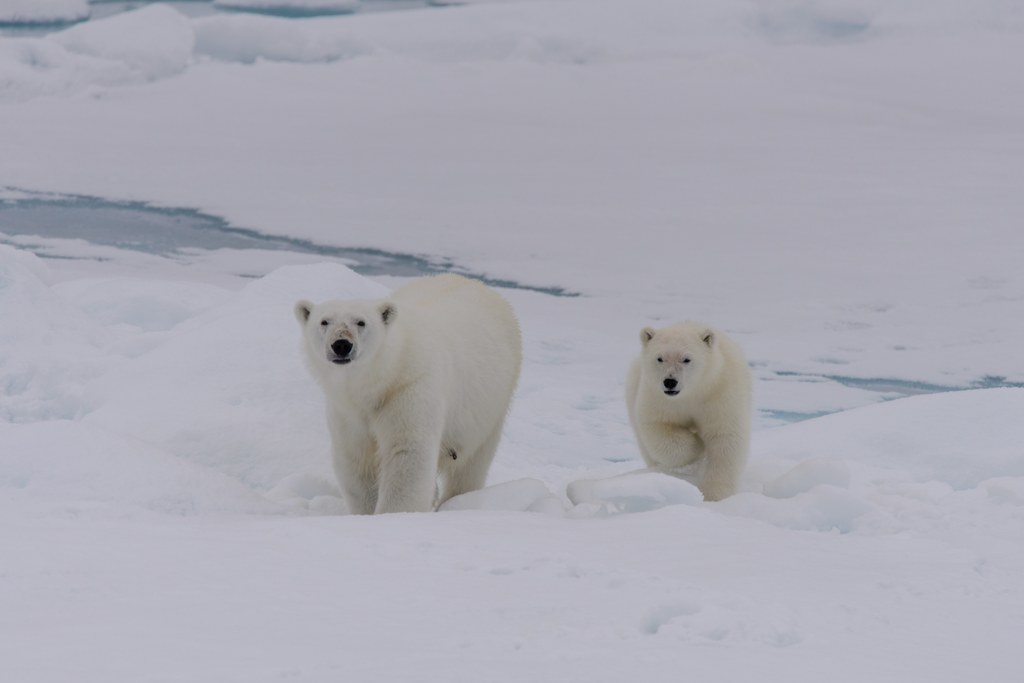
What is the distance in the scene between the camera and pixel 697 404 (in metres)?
5.20

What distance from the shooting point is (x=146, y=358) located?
795cm

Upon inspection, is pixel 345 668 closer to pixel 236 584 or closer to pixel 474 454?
pixel 236 584

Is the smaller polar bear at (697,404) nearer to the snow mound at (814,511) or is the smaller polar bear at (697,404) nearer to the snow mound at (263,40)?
the snow mound at (814,511)

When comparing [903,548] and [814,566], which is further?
[903,548]

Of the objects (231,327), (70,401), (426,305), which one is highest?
(426,305)

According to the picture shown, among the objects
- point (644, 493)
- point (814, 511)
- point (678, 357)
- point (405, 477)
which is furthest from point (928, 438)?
point (405, 477)

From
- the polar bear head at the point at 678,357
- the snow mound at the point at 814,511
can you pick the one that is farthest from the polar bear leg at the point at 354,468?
the snow mound at the point at 814,511

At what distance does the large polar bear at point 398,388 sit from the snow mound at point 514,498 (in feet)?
0.55

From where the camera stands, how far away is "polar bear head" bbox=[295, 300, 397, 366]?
14.5 ft

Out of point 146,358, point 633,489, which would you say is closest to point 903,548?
point 633,489

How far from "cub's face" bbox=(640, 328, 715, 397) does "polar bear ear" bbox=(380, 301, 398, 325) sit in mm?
1126

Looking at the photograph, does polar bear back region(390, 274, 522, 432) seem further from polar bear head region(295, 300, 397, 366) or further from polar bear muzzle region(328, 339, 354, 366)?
polar bear muzzle region(328, 339, 354, 366)

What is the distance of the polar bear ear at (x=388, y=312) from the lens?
14.7 ft

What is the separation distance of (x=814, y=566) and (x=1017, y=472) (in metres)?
3.01
